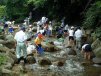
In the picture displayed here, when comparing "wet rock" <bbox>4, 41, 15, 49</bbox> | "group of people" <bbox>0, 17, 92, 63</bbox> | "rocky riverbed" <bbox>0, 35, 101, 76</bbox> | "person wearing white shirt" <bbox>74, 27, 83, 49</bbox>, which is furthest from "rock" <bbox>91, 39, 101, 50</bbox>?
"wet rock" <bbox>4, 41, 15, 49</bbox>

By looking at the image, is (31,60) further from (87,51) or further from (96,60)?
(96,60)

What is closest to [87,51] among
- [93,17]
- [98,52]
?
[98,52]

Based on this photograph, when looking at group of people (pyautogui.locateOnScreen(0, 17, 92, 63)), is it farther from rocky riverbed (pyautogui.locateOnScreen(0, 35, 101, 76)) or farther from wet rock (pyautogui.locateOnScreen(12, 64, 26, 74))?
wet rock (pyautogui.locateOnScreen(12, 64, 26, 74))

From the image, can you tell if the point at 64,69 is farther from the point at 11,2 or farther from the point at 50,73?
the point at 11,2

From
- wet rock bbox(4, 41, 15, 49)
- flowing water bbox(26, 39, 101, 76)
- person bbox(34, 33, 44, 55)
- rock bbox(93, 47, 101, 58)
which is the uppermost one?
wet rock bbox(4, 41, 15, 49)

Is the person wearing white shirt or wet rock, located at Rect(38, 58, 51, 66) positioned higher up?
the person wearing white shirt

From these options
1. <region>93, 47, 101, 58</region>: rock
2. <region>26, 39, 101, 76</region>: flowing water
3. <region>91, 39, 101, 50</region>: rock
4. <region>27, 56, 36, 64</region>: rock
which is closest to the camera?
<region>26, 39, 101, 76</region>: flowing water

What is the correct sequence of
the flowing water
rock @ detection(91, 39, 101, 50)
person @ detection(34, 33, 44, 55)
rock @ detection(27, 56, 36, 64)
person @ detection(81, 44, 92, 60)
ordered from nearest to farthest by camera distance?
the flowing water → rock @ detection(27, 56, 36, 64) → person @ detection(81, 44, 92, 60) → person @ detection(34, 33, 44, 55) → rock @ detection(91, 39, 101, 50)

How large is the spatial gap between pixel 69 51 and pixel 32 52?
253 cm

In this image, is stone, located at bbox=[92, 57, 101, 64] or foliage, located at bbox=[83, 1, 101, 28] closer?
stone, located at bbox=[92, 57, 101, 64]

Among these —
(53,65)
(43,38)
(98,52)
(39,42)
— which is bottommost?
(53,65)

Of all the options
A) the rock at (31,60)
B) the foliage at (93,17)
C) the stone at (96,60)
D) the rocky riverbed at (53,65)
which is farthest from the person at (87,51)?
the foliage at (93,17)

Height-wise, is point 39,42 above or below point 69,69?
above

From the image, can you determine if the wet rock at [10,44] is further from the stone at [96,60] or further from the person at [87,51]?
the stone at [96,60]
